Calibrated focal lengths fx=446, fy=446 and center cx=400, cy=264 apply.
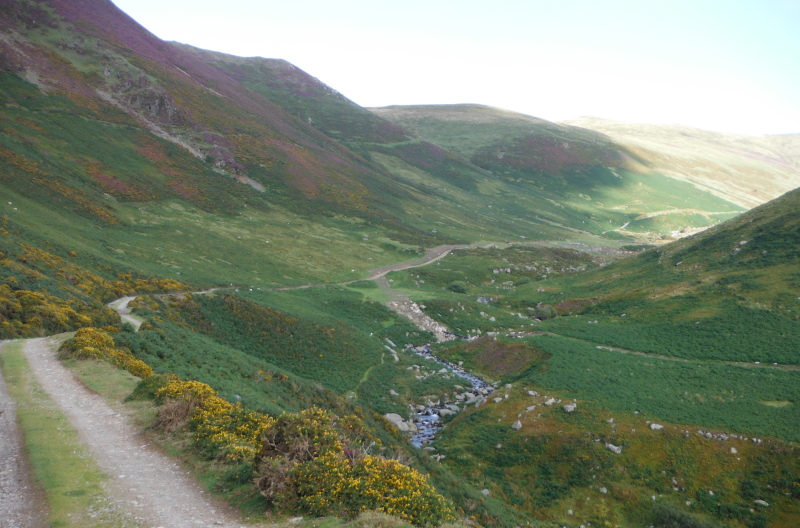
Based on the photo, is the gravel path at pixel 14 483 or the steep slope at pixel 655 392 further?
the steep slope at pixel 655 392

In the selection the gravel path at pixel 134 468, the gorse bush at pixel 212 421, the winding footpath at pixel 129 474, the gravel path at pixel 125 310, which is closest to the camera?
the winding footpath at pixel 129 474

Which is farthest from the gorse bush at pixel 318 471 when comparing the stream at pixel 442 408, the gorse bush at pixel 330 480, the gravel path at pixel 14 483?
the stream at pixel 442 408

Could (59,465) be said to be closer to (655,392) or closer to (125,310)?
(125,310)

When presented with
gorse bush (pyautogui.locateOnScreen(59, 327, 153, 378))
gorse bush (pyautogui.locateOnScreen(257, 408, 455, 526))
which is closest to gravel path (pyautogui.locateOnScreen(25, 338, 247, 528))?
gorse bush (pyautogui.locateOnScreen(257, 408, 455, 526))

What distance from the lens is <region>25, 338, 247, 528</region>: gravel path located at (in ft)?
36.7

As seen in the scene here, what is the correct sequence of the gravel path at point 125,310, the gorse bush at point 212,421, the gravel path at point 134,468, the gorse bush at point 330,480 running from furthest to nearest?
the gravel path at point 125,310, the gorse bush at point 212,421, the gorse bush at point 330,480, the gravel path at point 134,468

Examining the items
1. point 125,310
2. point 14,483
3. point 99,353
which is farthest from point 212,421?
point 125,310

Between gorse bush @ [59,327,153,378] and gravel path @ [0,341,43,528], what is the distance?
18.8 ft

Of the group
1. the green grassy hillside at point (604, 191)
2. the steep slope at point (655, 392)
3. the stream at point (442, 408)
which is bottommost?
the stream at point (442, 408)

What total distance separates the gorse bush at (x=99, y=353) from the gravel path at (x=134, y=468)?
2208 millimetres

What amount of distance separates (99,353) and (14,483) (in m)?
11.0

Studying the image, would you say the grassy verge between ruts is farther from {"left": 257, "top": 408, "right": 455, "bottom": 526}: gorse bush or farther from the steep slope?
the steep slope

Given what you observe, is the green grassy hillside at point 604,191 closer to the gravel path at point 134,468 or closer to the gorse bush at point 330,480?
the gorse bush at point 330,480

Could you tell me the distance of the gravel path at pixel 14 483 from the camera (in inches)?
405
